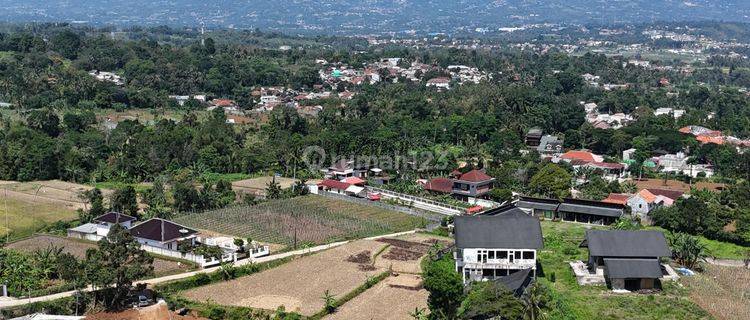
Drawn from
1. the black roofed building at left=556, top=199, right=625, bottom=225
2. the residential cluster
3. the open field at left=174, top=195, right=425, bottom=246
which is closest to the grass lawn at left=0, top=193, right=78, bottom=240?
the residential cluster

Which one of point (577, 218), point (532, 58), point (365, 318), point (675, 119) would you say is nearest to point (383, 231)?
point (577, 218)

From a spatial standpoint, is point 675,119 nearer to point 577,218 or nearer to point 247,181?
point 577,218

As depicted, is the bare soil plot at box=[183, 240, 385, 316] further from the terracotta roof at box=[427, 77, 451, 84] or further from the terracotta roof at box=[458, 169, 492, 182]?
the terracotta roof at box=[427, 77, 451, 84]

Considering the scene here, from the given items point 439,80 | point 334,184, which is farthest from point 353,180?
point 439,80

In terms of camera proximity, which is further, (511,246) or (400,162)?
(400,162)

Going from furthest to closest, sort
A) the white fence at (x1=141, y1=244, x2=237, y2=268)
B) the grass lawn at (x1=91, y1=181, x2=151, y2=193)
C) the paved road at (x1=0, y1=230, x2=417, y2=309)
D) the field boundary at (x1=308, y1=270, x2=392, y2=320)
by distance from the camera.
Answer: the grass lawn at (x1=91, y1=181, x2=151, y2=193) → the white fence at (x1=141, y1=244, x2=237, y2=268) → the paved road at (x1=0, y1=230, x2=417, y2=309) → the field boundary at (x1=308, y1=270, x2=392, y2=320)
